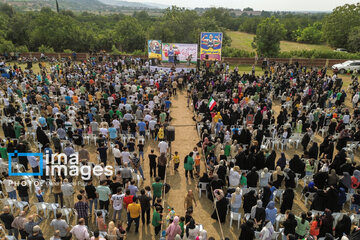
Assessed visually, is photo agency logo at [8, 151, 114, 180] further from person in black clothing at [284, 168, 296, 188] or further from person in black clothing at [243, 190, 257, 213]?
person in black clothing at [284, 168, 296, 188]

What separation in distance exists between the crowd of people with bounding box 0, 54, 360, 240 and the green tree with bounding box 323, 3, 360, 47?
1398 inches

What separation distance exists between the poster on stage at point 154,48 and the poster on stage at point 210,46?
4.37 metres

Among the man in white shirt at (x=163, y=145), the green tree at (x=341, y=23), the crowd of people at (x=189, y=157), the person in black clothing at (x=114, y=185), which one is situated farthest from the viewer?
the green tree at (x=341, y=23)

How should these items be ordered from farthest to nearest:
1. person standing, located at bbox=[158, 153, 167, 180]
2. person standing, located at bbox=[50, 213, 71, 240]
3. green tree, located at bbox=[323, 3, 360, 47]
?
1. green tree, located at bbox=[323, 3, 360, 47]
2. person standing, located at bbox=[158, 153, 167, 180]
3. person standing, located at bbox=[50, 213, 71, 240]

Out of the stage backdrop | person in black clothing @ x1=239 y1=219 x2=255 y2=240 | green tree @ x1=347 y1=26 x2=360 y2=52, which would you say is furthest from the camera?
green tree @ x1=347 y1=26 x2=360 y2=52

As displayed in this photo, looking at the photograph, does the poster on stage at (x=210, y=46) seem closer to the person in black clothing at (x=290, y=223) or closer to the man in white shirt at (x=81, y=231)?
the person in black clothing at (x=290, y=223)

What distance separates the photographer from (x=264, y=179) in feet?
30.2

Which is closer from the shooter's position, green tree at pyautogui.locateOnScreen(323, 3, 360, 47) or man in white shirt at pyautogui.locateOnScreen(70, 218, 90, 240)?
man in white shirt at pyautogui.locateOnScreen(70, 218, 90, 240)

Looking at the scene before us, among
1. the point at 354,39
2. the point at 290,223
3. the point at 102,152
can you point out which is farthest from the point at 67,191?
the point at 354,39

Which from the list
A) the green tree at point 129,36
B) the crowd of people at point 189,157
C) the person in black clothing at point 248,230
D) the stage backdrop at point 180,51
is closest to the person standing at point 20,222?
the crowd of people at point 189,157

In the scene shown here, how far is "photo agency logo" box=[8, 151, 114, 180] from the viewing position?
958cm

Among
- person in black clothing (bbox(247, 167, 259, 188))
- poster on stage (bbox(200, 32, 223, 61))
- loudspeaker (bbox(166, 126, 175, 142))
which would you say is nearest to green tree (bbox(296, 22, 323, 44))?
poster on stage (bbox(200, 32, 223, 61))

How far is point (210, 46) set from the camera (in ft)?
90.6

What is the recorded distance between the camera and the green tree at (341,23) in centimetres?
4750
